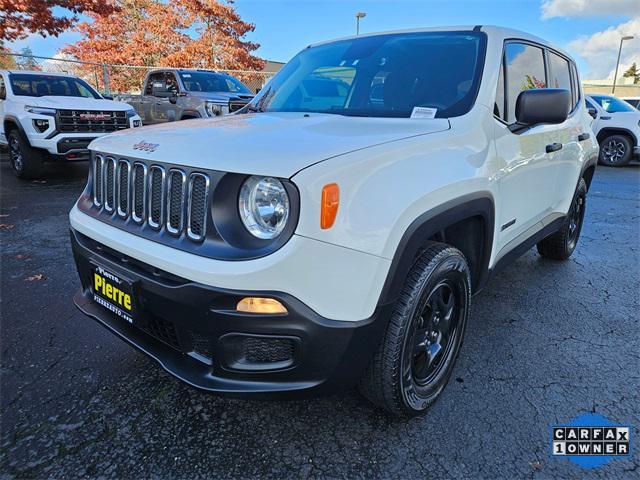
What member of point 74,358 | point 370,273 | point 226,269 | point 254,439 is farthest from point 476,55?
point 74,358

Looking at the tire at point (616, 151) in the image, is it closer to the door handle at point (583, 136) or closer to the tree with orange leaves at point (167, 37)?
the door handle at point (583, 136)

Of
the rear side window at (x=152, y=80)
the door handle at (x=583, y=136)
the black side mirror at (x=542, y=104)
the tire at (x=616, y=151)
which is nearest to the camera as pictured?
the black side mirror at (x=542, y=104)

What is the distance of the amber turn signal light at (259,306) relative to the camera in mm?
1601

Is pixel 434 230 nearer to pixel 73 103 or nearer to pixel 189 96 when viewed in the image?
pixel 73 103

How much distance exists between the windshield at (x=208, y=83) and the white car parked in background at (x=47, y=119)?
2034 millimetres

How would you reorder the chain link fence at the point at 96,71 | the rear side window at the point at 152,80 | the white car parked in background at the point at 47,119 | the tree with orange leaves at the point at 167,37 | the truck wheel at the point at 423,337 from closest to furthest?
1. the truck wheel at the point at 423,337
2. the white car parked in background at the point at 47,119
3. the rear side window at the point at 152,80
4. the chain link fence at the point at 96,71
5. the tree with orange leaves at the point at 167,37

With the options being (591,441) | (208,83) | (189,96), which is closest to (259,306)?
(591,441)

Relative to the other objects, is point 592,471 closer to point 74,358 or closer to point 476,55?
point 476,55

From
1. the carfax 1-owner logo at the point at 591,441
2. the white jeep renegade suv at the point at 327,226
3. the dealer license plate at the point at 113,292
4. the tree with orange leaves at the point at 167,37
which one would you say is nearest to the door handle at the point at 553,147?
the white jeep renegade suv at the point at 327,226

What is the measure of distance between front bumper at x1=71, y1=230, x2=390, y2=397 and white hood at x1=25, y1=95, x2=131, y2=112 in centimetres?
693

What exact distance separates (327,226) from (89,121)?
7551mm

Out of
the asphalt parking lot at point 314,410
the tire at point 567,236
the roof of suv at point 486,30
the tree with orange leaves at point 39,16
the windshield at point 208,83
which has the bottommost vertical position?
the asphalt parking lot at point 314,410

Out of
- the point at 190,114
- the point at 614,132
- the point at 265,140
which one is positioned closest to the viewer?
the point at 265,140

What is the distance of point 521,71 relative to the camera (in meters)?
2.95
